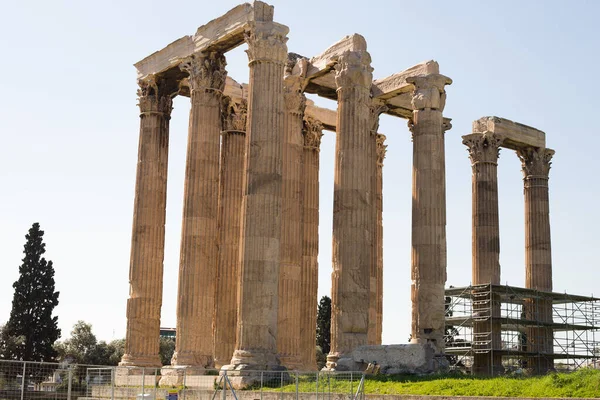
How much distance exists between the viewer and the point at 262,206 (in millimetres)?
44125

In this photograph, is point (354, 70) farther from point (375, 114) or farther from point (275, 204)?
point (375, 114)

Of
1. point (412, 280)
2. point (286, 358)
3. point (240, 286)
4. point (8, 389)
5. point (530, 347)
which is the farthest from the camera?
point (530, 347)

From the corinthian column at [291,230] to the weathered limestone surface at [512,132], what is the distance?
48.2ft

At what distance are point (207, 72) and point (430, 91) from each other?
12944 mm

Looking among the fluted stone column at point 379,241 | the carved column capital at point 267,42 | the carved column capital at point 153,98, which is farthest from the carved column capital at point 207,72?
the fluted stone column at point 379,241

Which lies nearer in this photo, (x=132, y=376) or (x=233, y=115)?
(x=132, y=376)

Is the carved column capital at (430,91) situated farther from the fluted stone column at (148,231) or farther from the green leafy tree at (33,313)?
the green leafy tree at (33,313)

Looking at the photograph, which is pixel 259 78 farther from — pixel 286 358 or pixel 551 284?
pixel 551 284

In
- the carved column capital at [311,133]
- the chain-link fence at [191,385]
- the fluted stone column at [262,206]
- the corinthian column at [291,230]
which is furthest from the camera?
the carved column capital at [311,133]

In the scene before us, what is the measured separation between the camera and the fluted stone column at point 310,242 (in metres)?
56.6

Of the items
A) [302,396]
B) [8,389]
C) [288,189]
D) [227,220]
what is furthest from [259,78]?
[8,389]

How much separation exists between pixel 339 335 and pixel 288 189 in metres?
9.80

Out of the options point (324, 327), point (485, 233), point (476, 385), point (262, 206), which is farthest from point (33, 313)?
point (476, 385)

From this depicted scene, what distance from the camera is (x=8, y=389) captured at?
120 feet
